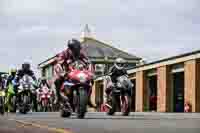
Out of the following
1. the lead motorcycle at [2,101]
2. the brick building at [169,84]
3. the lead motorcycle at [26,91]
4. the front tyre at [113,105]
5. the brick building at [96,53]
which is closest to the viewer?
the front tyre at [113,105]

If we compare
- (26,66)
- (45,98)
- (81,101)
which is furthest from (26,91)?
(45,98)

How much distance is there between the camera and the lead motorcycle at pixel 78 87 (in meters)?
13.0

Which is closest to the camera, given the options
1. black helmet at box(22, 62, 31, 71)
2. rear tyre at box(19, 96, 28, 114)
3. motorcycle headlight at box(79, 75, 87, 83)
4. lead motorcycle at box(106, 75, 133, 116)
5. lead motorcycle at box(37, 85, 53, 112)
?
motorcycle headlight at box(79, 75, 87, 83)

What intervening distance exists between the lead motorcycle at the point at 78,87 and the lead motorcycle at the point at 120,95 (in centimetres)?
272

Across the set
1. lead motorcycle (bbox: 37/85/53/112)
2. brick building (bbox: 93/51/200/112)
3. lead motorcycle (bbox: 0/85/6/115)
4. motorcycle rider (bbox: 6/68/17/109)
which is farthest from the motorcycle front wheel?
brick building (bbox: 93/51/200/112)

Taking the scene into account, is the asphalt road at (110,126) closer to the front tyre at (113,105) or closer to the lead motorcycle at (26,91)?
the front tyre at (113,105)

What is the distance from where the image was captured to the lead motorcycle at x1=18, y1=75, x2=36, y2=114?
19.5 metres

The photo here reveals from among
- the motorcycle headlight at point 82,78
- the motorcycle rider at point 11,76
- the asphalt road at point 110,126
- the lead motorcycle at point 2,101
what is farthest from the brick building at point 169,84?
the asphalt road at point 110,126

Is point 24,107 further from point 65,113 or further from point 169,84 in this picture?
point 169,84

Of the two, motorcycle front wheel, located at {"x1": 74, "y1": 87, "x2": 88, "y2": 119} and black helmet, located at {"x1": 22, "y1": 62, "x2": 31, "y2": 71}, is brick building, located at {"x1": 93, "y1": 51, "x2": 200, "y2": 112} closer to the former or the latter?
black helmet, located at {"x1": 22, "y1": 62, "x2": 31, "y2": 71}

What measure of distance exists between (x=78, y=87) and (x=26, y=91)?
676 cm

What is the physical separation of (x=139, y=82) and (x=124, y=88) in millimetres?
30940

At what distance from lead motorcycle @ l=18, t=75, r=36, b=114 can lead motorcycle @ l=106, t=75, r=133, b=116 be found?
344 cm

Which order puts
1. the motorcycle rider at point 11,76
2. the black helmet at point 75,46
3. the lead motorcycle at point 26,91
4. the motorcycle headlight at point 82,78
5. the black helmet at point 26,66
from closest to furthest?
the motorcycle headlight at point 82,78, the black helmet at point 75,46, the lead motorcycle at point 26,91, the black helmet at point 26,66, the motorcycle rider at point 11,76
